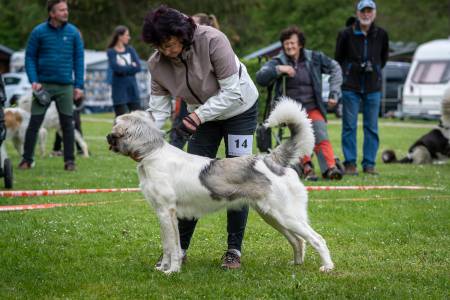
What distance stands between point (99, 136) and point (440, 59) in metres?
16.5

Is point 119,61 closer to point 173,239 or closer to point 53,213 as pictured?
point 53,213

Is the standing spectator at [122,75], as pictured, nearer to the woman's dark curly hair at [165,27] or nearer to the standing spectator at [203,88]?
the standing spectator at [203,88]

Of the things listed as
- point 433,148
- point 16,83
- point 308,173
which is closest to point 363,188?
point 308,173

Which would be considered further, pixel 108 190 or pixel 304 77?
pixel 304 77

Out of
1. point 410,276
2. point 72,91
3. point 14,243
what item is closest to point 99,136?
point 72,91

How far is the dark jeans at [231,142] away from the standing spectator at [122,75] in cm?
850

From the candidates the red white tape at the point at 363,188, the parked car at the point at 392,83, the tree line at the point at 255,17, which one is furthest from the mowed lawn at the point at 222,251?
the tree line at the point at 255,17

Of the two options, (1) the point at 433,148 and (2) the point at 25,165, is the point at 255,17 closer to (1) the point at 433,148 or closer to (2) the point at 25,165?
(1) the point at 433,148

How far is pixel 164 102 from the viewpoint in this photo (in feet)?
19.4

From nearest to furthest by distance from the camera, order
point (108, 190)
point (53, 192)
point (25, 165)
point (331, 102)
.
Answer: point (53, 192), point (108, 190), point (331, 102), point (25, 165)

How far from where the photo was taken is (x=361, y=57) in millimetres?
11547

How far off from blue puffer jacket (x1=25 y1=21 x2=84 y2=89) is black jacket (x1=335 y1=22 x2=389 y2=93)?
4.22 metres

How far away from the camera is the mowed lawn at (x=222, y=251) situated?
5035 mm

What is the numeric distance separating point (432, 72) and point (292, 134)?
26.9m
